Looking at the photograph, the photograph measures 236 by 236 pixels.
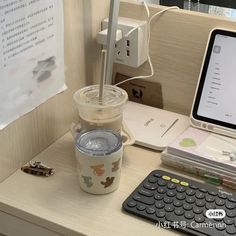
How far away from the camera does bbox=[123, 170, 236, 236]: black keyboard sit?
0.82 m

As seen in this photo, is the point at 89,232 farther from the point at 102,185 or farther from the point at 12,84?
the point at 12,84

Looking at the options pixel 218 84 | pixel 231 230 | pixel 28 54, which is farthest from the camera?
pixel 218 84

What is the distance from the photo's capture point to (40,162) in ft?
3.28

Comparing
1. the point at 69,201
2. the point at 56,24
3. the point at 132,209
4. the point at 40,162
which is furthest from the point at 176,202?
the point at 56,24

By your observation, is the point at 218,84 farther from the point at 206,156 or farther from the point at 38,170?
the point at 38,170

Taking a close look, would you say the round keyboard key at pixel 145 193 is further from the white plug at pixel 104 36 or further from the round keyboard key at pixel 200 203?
the white plug at pixel 104 36

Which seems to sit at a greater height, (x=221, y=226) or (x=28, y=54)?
(x=28, y=54)

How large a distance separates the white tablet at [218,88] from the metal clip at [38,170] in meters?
0.32

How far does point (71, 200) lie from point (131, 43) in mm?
389

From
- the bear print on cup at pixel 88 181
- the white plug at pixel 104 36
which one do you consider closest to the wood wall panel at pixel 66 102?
the white plug at pixel 104 36

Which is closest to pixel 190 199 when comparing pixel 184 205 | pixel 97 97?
pixel 184 205

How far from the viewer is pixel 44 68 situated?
0.97 metres

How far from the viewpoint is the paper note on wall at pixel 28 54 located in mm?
858

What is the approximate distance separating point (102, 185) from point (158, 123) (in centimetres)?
26
